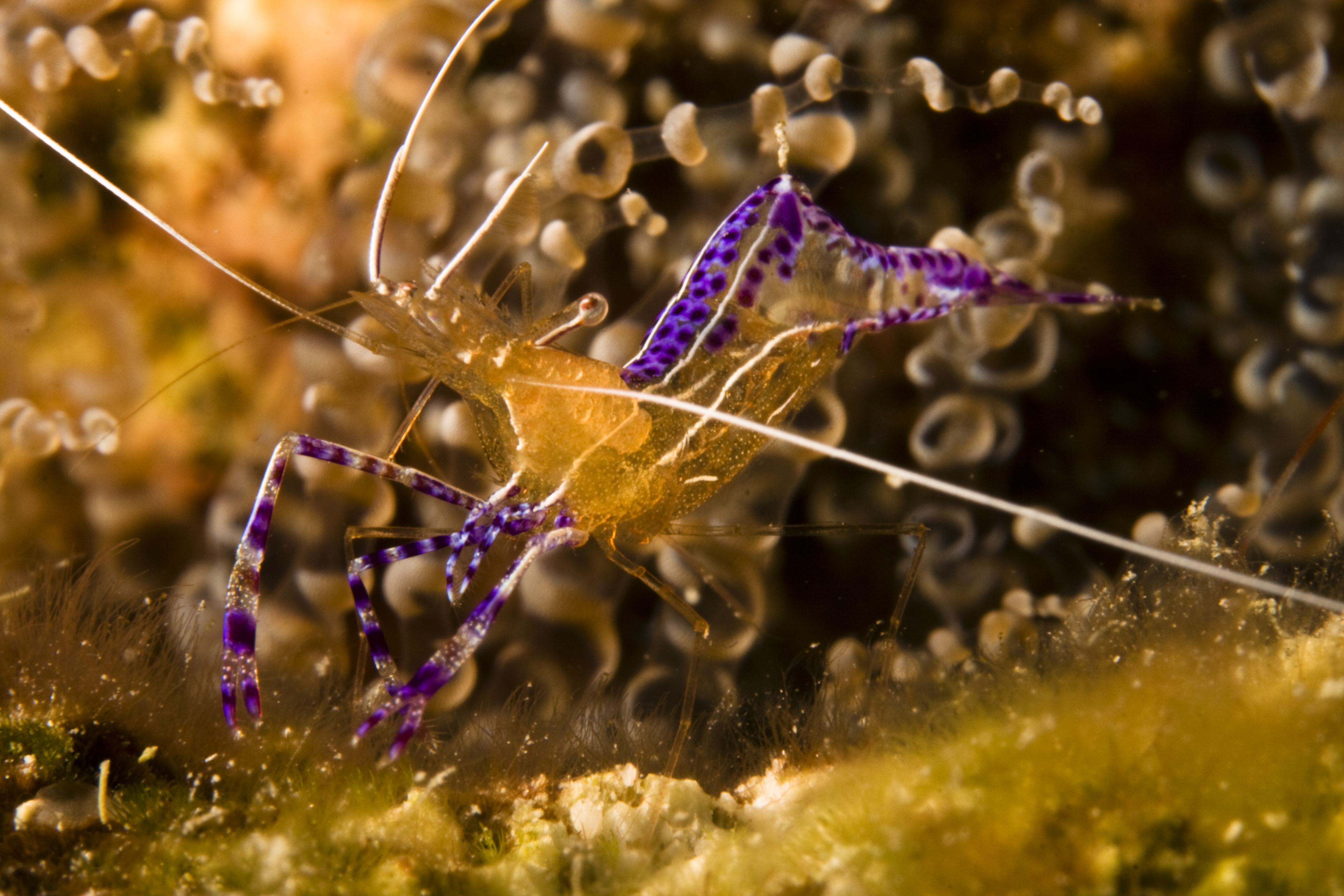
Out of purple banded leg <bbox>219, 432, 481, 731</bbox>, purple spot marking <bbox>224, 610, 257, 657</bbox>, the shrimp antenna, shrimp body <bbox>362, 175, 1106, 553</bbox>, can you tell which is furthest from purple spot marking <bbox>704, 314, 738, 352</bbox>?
purple spot marking <bbox>224, 610, 257, 657</bbox>

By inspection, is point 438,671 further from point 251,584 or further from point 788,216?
point 788,216

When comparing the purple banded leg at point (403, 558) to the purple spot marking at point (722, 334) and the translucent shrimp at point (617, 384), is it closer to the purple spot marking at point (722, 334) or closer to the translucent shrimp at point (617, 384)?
the translucent shrimp at point (617, 384)

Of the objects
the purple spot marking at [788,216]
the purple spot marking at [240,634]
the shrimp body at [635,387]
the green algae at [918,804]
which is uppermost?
the purple spot marking at [788,216]

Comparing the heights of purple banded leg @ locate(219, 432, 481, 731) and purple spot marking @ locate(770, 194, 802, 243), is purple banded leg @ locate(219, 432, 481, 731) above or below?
below

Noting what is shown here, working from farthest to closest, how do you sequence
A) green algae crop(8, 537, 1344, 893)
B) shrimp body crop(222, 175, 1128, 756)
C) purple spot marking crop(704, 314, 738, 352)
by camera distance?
1. purple spot marking crop(704, 314, 738, 352)
2. shrimp body crop(222, 175, 1128, 756)
3. green algae crop(8, 537, 1344, 893)

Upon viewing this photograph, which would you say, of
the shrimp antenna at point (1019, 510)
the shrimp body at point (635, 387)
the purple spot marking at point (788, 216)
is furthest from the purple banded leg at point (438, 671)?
the purple spot marking at point (788, 216)

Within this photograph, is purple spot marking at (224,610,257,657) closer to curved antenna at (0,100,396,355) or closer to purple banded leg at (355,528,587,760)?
purple banded leg at (355,528,587,760)

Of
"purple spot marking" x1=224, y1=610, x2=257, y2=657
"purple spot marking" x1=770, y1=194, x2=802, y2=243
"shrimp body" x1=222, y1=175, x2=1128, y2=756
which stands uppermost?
"purple spot marking" x1=770, y1=194, x2=802, y2=243

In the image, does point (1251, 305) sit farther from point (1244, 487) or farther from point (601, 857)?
point (601, 857)
